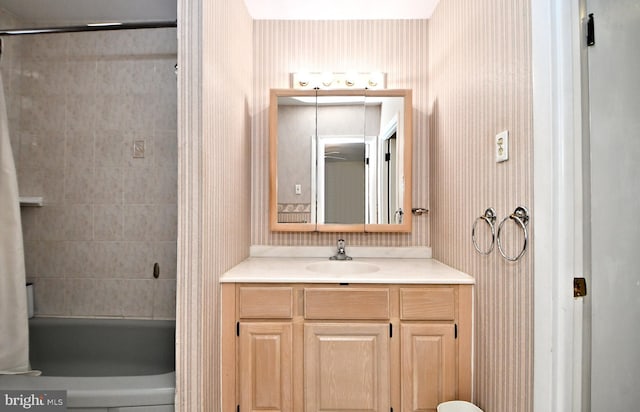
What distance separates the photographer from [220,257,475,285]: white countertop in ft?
5.13

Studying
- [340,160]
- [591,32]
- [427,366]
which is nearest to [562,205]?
[591,32]

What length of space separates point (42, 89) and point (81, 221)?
0.92 meters

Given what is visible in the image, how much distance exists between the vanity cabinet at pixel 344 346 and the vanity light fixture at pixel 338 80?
1.32m

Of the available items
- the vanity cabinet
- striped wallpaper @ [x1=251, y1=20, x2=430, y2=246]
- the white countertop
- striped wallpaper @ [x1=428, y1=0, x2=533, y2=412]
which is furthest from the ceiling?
the vanity cabinet

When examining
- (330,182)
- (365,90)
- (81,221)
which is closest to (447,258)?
(330,182)

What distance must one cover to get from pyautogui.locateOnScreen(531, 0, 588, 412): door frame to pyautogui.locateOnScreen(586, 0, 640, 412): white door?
0.14ft

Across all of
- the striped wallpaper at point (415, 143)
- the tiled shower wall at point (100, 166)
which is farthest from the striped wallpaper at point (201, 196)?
the tiled shower wall at point (100, 166)

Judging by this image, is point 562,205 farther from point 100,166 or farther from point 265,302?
point 100,166

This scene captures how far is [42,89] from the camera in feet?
7.30

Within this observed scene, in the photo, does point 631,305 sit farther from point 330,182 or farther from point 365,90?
point 365,90

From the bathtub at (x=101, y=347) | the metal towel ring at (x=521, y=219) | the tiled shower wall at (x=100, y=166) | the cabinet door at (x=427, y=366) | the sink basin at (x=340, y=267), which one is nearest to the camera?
the metal towel ring at (x=521, y=219)

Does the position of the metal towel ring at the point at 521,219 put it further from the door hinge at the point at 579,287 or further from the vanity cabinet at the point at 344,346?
the vanity cabinet at the point at 344,346

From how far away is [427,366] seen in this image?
5.05ft

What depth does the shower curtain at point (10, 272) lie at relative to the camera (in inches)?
64.3
